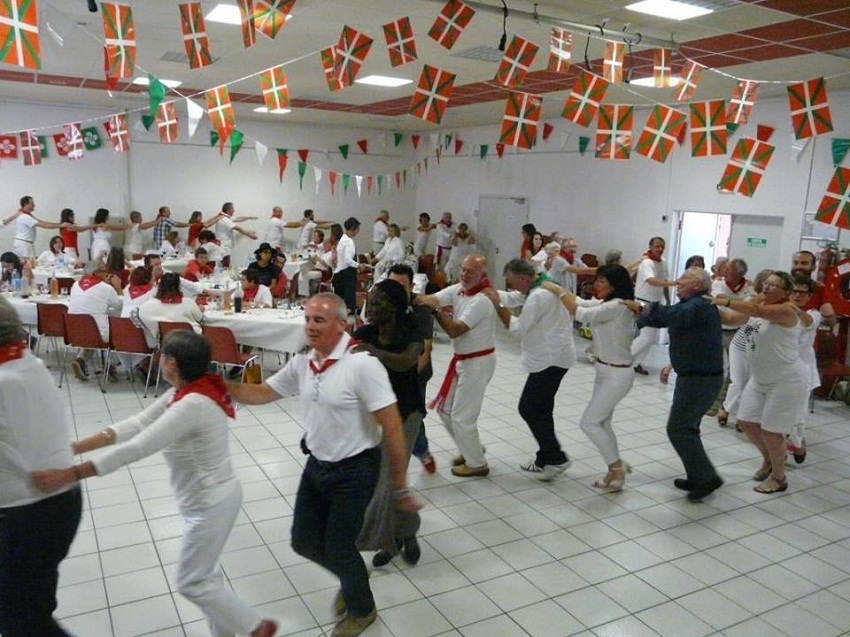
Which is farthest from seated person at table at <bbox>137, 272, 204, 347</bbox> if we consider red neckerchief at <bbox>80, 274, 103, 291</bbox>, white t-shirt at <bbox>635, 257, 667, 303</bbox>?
white t-shirt at <bbox>635, 257, 667, 303</bbox>

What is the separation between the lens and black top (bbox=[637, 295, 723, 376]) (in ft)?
14.3


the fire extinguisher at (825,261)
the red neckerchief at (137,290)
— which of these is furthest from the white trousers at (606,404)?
the red neckerchief at (137,290)

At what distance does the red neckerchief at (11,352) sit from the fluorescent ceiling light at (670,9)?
4.90 m

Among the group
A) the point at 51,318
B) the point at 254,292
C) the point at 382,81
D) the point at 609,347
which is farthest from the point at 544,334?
the point at 382,81

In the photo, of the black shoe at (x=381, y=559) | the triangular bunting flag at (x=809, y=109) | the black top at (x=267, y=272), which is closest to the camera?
the black shoe at (x=381, y=559)

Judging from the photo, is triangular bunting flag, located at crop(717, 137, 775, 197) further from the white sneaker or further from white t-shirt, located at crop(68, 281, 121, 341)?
white t-shirt, located at crop(68, 281, 121, 341)

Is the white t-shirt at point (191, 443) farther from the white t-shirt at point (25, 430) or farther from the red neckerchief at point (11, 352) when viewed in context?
the red neckerchief at point (11, 352)

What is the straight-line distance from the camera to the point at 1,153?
12.6 meters

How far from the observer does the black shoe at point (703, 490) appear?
15.4 ft

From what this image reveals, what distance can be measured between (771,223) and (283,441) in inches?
281

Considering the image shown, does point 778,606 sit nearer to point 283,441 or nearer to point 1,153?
point 283,441

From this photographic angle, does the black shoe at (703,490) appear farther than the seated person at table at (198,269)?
No

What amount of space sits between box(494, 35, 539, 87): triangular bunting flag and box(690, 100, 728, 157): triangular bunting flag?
1.75 m

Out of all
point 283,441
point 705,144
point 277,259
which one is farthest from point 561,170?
point 283,441
